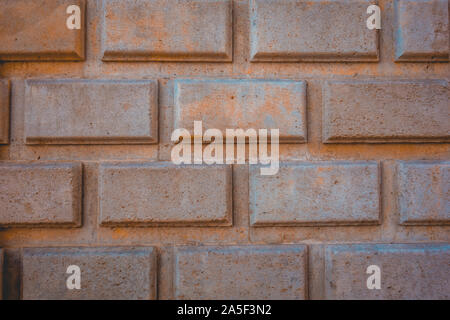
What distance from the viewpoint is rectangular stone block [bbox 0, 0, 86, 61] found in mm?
2023

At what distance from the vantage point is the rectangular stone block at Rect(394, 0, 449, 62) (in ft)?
6.77

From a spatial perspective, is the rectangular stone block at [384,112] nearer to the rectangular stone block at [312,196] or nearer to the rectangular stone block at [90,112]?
the rectangular stone block at [312,196]

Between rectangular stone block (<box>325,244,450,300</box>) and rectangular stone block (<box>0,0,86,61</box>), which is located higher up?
rectangular stone block (<box>0,0,86,61</box>)

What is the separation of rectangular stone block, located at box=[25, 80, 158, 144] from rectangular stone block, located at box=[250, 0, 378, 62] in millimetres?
754

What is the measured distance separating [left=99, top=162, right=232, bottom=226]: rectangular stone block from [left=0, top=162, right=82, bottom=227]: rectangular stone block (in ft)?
0.64

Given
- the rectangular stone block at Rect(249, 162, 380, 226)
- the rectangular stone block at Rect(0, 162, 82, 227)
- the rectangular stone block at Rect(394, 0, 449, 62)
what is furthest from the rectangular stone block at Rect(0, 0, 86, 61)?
the rectangular stone block at Rect(394, 0, 449, 62)

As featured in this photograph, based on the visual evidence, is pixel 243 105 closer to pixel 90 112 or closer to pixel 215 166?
pixel 215 166

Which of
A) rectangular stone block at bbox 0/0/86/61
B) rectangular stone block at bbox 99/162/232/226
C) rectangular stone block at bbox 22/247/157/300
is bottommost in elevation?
rectangular stone block at bbox 22/247/157/300

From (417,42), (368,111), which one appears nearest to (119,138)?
(368,111)

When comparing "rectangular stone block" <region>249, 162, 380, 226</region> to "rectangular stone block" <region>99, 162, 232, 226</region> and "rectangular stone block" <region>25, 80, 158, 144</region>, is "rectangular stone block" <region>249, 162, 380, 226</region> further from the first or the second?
"rectangular stone block" <region>25, 80, 158, 144</region>

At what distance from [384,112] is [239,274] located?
1.30 metres

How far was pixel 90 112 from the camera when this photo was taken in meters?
2.01

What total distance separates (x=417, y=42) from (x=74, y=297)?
256cm
